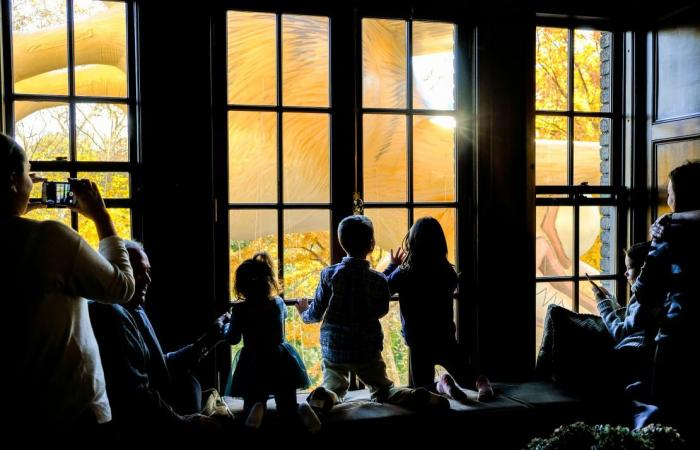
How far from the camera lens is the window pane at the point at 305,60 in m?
3.13

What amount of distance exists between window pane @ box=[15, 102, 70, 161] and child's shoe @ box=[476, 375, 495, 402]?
2.24 metres

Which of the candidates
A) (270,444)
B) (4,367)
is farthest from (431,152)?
(4,367)

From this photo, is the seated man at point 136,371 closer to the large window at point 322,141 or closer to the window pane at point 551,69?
the large window at point 322,141

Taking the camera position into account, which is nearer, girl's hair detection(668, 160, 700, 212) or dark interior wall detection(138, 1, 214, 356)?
girl's hair detection(668, 160, 700, 212)

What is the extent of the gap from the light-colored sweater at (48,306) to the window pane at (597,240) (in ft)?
9.02

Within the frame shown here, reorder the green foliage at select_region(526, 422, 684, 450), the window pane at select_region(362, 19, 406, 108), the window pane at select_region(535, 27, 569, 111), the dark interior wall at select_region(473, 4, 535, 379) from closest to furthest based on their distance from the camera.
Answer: the green foliage at select_region(526, 422, 684, 450) → the window pane at select_region(362, 19, 406, 108) → the dark interior wall at select_region(473, 4, 535, 379) → the window pane at select_region(535, 27, 569, 111)

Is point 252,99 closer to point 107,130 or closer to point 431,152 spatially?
point 107,130

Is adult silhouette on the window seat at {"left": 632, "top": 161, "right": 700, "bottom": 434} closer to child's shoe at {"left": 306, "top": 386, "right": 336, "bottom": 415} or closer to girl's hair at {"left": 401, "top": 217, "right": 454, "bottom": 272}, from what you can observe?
girl's hair at {"left": 401, "top": 217, "right": 454, "bottom": 272}

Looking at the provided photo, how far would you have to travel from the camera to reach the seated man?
2.20m

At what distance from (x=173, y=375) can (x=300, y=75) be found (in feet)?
5.09

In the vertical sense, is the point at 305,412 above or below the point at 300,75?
below

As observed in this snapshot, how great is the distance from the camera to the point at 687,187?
2.76 metres

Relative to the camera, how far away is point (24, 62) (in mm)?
2785

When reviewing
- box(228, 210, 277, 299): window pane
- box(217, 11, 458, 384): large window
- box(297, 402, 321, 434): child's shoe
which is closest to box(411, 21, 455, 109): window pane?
box(217, 11, 458, 384): large window
